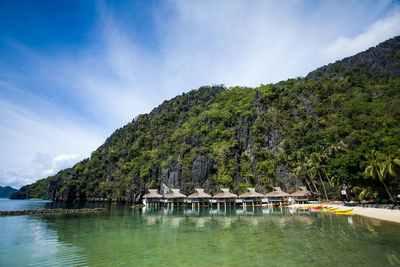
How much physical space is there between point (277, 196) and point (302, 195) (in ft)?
14.9

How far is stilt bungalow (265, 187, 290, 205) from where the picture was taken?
38875mm

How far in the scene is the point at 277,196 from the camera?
128ft

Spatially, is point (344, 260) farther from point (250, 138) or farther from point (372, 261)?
point (250, 138)

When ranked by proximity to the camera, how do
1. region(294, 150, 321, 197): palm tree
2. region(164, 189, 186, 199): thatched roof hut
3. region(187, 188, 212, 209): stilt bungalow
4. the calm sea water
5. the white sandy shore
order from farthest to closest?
region(164, 189, 186, 199): thatched roof hut < region(187, 188, 212, 209): stilt bungalow < region(294, 150, 321, 197): palm tree < the white sandy shore < the calm sea water

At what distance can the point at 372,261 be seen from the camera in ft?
27.0

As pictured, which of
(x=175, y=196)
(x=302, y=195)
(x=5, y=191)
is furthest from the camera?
(x=5, y=191)

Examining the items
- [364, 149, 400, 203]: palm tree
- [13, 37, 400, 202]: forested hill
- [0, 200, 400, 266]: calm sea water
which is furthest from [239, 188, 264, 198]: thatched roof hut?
[0, 200, 400, 266]: calm sea water

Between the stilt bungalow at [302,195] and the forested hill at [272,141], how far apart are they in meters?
1.94

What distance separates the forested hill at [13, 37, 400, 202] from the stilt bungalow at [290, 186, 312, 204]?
1.94 meters

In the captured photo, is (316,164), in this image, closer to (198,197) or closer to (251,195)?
(251,195)

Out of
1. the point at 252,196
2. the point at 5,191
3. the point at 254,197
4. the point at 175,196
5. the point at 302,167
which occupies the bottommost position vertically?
the point at 254,197

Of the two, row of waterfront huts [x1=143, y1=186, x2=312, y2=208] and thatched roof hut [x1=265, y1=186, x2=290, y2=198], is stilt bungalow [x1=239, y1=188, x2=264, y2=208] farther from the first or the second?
thatched roof hut [x1=265, y1=186, x2=290, y2=198]

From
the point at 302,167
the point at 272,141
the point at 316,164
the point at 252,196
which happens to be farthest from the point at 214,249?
the point at 272,141

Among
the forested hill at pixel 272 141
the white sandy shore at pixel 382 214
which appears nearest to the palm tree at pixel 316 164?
the forested hill at pixel 272 141
